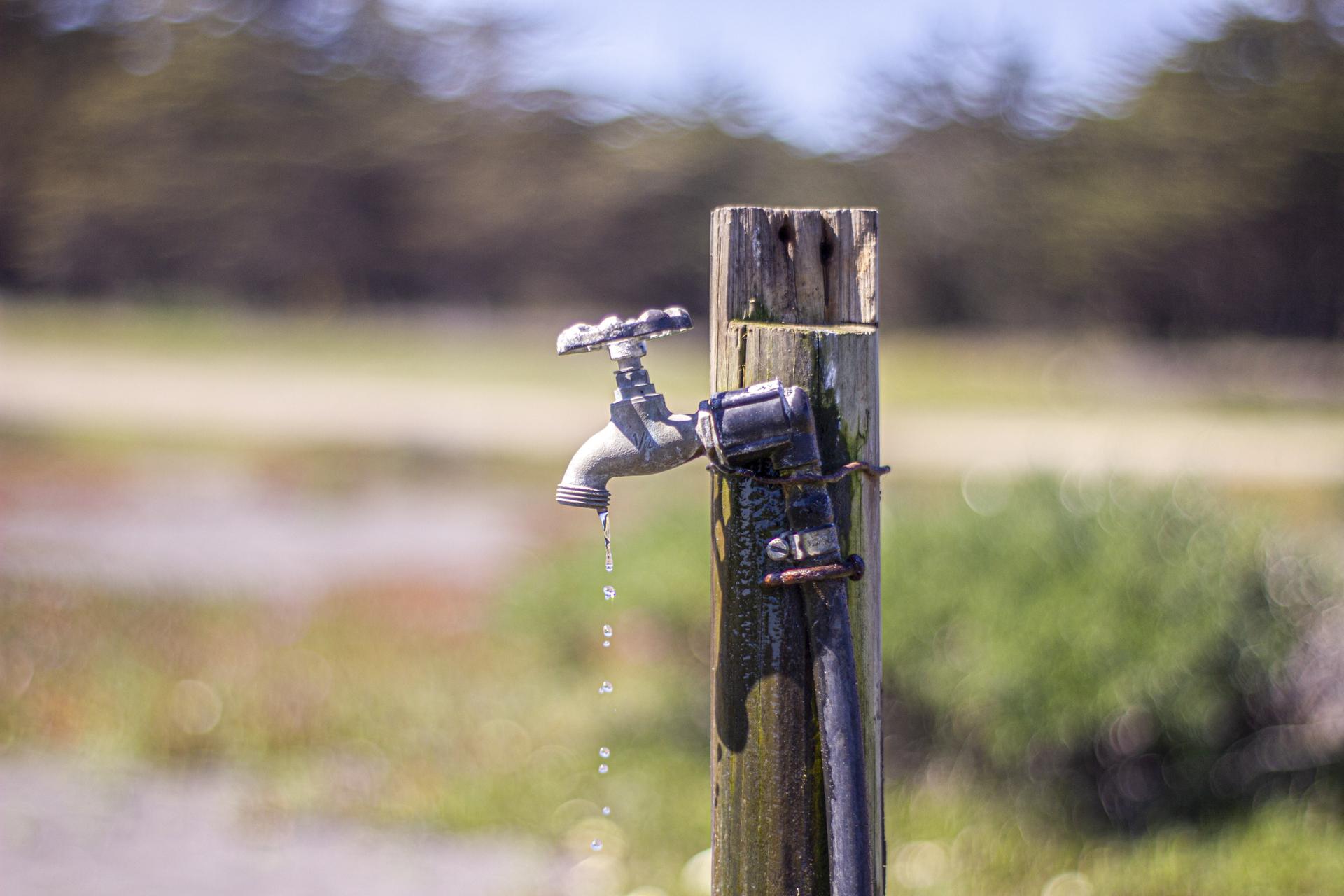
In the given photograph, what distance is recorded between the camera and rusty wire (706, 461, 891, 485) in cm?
166

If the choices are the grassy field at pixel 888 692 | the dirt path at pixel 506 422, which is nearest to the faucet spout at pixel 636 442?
the grassy field at pixel 888 692

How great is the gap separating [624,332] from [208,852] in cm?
320

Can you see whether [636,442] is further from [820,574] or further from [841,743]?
[841,743]

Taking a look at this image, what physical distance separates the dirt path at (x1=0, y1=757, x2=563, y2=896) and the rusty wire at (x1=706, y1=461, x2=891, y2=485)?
2516 millimetres

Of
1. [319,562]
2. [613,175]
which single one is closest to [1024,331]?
[613,175]

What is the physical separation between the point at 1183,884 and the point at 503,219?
2735 centimetres

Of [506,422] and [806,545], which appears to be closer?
[806,545]

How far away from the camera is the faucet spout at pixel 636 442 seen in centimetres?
174

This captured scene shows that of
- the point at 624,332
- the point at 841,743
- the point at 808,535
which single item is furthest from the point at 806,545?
the point at 624,332

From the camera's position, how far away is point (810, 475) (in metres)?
1.66

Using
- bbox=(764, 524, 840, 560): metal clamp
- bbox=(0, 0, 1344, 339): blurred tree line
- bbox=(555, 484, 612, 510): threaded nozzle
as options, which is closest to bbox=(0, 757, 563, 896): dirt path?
bbox=(555, 484, 612, 510): threaded nozzle

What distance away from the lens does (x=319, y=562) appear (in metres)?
8.38

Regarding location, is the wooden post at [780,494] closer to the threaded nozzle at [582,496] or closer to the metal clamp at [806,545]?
the metal clamp at [806,545]

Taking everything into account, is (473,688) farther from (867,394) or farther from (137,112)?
(137,112)
